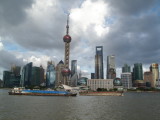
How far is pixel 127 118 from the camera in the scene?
186 ft

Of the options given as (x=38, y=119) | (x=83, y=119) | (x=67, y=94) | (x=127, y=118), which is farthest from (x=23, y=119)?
(x=67, y=94)

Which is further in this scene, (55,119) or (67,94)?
(67,94)

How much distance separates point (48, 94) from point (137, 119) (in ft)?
485

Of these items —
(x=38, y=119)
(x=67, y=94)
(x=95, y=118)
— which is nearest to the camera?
(x=38, y=119)

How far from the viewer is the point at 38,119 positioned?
53.1 metres

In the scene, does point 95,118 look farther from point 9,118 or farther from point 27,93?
point 27,93

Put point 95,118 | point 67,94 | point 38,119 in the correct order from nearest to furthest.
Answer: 1. point 38,119
2. point 95,118
3. point 67,94

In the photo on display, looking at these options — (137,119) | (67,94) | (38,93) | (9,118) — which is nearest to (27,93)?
(38,93)

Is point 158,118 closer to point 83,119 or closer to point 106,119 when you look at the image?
point 106,119

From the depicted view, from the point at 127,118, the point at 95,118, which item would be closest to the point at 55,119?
the point at 95,118

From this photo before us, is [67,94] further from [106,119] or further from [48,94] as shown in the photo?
[106,119]

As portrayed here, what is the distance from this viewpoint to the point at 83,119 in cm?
5456

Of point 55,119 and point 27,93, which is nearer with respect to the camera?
point 55,119

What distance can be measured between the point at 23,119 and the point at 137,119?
32.4 meters
